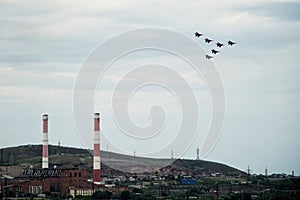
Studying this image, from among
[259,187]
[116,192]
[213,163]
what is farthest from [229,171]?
[116,192]

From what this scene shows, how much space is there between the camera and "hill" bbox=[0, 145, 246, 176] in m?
93.6

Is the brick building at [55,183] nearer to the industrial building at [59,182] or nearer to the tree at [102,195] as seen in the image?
the industrial building at [59,182]

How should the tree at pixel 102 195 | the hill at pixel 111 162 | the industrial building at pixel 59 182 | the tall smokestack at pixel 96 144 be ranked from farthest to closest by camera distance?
the hill at pixel 111 162
the tall smokestack at pixel 96 144
the industrial building at pixel 59 182
the tree at pixel 102 195

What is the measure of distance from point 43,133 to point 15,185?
9793mm

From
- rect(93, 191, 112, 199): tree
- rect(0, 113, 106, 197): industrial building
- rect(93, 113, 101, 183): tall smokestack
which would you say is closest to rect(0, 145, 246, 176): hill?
rect(93, 113, 101, 183): tall smokestack

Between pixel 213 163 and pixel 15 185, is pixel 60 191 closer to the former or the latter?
pixel 15 185

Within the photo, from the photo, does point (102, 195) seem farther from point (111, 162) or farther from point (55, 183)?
point (111, 162)

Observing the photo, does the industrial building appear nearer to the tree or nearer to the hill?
the tree

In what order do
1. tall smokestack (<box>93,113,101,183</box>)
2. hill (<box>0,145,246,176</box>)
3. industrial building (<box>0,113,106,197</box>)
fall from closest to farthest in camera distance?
industrial building (<box>0,113,106,197</box>) < tall smokestack (<box>93,113,101,183</box>) < hill (<box>0,145,246,176</box>)

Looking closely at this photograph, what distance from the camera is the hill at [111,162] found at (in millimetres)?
93562

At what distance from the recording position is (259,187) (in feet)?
226

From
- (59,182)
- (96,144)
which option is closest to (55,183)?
(59,182)

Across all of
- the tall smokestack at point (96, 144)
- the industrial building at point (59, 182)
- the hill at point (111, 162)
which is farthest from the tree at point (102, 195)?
the hill at point (111, 162)

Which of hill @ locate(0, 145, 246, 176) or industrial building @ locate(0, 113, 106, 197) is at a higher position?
hill @ locate(0, 145, 246, 176)
